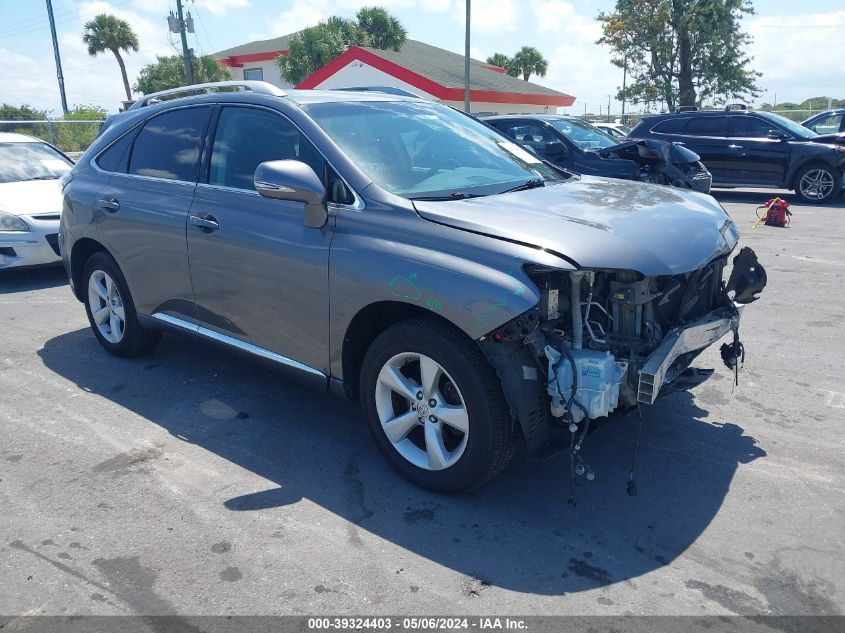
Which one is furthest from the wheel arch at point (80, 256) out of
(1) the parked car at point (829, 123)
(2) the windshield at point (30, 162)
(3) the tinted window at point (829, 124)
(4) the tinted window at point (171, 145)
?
(3) the tinted window at point (829, 124)

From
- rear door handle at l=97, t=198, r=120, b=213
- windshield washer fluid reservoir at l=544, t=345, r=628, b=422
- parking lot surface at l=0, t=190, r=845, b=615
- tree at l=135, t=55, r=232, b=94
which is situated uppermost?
tree at l=135, t=55, r=232, b=94

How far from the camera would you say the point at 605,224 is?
3.30m

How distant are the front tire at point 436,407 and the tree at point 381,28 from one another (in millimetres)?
40546

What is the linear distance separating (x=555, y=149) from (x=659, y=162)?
141 cm

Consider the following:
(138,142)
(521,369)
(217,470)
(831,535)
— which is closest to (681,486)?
(831,535)

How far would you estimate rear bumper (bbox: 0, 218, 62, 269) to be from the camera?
789 centimetres

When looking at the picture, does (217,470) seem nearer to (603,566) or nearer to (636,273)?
(603,566)

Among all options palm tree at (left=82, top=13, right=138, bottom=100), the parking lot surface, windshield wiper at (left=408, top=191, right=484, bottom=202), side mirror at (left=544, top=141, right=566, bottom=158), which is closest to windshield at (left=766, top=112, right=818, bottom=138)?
side mirror at (left=544, top=141, right=566, bottom=158)

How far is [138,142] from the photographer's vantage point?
5043 millimetres

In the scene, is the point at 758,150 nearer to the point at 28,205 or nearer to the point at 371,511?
the point at 28,205

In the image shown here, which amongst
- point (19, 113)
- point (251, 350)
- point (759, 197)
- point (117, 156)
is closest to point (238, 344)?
point (251, 350)

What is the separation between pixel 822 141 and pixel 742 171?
1470 millimetres

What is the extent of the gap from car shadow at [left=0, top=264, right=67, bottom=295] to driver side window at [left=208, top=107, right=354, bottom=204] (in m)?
4.86

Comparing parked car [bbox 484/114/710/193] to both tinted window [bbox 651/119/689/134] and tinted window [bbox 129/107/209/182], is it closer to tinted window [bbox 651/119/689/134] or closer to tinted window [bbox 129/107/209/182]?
tinted window [bbox 651/119/689/134]
